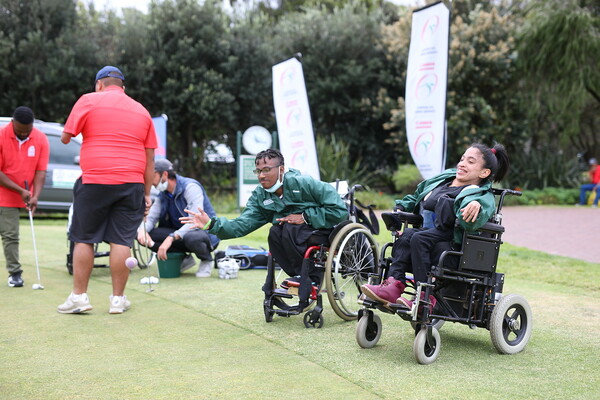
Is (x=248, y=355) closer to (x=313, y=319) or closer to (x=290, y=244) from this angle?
(x=313, y=319)

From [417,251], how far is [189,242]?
3.51 m

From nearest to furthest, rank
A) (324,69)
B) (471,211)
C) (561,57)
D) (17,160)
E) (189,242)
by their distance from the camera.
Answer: (471,211)
(17,160)
(189,242)
(561,57)
(324,69)

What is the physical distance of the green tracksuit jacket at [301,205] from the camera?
5230 millimetres

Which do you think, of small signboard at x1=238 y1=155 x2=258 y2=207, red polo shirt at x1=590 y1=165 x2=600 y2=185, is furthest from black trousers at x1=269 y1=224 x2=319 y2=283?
red polo shirt at x1=590 y1=165 x2=600 y2=185

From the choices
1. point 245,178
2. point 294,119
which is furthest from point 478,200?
point 245,178

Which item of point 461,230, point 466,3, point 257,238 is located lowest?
point 257,238

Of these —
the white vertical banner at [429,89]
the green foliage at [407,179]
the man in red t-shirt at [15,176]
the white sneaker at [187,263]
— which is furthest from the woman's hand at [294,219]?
the green foliage at [407,179]

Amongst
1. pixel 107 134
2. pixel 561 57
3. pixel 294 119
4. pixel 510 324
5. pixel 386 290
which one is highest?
pixel 561 57

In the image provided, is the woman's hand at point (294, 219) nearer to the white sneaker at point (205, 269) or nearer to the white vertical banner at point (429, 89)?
the white sneaker at point (205, 269)

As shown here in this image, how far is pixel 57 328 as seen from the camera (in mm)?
4957

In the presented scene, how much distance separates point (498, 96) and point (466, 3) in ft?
11.2

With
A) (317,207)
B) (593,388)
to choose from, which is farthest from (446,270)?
(317,207)

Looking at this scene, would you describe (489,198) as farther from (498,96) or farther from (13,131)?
(498,96)

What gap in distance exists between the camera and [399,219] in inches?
191
